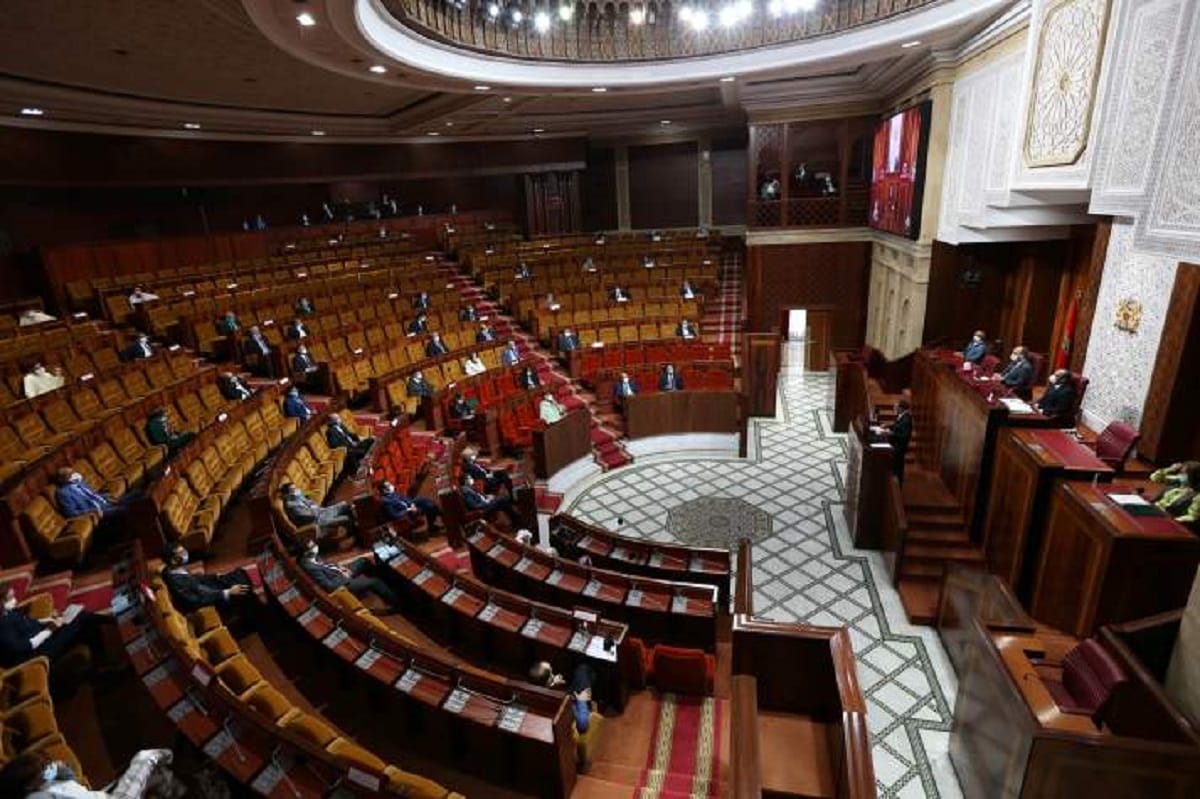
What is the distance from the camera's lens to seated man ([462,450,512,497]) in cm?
583

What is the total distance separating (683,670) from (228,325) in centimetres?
674

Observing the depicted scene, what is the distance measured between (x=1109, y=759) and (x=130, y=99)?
10.3m

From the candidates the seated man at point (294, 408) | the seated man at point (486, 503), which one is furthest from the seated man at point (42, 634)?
the seated man at point (294, 408)

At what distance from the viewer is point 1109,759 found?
258cm

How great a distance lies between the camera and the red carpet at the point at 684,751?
2.92 metres

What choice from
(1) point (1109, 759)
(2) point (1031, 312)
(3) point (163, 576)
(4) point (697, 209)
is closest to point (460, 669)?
(3) point (163, 576)

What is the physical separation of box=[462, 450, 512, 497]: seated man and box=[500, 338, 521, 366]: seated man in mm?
2595

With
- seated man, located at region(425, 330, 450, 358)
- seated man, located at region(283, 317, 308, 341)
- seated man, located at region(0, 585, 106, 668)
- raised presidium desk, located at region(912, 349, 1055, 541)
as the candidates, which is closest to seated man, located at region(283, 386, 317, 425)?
seated man, located at region(283, 317, 308, 341)

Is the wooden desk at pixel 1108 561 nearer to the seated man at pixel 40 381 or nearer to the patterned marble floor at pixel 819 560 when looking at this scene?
the patterned marble floor at pixel 819 560

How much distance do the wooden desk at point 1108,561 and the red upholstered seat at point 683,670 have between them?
7.26 ft

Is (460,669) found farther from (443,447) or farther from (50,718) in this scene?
(443,447)

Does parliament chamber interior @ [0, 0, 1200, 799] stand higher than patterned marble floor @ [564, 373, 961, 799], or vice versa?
parliament chamber interior @ [0, 0, 1200, 799]

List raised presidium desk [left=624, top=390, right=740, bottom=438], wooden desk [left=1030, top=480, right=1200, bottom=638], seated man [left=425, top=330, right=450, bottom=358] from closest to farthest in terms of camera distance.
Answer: wooden desk [left=1030, top=480, right=1200, bottom=638]
raised presidium desk [left=624, top=390, right=740, bottom=438]
seated man [left=425, top=330, right=450, bottom=358]

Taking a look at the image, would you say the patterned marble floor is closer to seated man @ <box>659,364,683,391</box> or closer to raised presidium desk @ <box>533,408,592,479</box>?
raised presidium desk @ <box>533,408,592,479</box>
